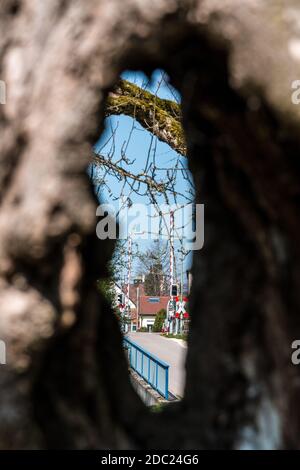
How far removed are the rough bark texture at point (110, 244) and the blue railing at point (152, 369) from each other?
28.9 ft

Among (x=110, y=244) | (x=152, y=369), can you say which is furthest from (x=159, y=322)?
(x=110, y=244)

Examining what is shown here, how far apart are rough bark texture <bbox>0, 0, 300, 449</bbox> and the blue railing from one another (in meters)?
8.82

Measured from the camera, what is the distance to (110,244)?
1.40 metres

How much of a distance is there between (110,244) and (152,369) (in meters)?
10.8

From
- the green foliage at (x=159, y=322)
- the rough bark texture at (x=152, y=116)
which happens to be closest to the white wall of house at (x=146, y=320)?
the green foliage at (x=159, y=322)

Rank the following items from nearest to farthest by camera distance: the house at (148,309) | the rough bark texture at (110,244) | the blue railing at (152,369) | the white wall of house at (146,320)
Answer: the rough bark texture at (110,244)
the blue railing at (152,369)
the white wall of house at (146,320)
the house at (148,309)

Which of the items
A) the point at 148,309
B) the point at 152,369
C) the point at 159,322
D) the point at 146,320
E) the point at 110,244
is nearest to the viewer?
the point at 110,244

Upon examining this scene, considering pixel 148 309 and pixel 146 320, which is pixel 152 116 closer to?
pixel 146 320

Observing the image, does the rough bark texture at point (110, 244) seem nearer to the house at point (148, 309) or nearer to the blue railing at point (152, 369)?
the blue railing at point (152, 369)

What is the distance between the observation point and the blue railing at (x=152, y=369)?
33.3ft

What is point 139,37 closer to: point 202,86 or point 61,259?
point 202,86

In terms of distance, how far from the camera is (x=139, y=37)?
1.22 meters

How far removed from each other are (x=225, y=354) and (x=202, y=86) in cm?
67

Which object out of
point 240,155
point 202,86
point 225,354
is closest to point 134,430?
point 225,354
